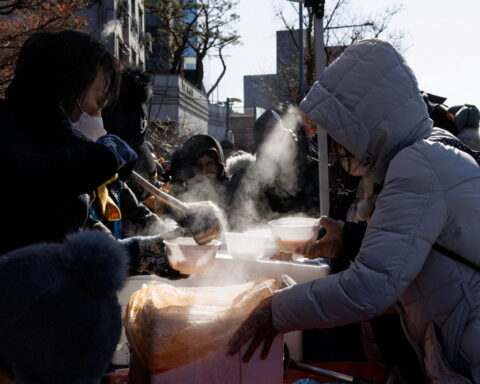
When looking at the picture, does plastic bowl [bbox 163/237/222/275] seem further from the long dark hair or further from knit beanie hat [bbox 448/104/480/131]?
knit beanie hat [bbox 448/104/480/131]

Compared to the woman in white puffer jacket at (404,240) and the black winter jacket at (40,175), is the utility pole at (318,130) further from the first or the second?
→ the black winter jacket at (40,175)

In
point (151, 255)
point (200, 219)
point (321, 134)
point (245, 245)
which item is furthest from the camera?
point (321, 134)

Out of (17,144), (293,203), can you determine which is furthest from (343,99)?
(293,203)

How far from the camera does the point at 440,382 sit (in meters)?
1.40

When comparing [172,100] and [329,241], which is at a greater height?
[172,100]

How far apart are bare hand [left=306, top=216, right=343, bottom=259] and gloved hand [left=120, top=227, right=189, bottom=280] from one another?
790 millimetres

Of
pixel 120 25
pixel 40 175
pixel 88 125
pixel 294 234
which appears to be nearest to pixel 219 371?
pixel 294 234

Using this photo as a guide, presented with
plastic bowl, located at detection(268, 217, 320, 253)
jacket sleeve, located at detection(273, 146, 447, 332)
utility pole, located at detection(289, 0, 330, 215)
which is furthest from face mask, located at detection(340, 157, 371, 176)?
utility pole, located at detection(289, 0, 330, 215)

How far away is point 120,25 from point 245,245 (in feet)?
75.0

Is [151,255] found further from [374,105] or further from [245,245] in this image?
[374,105]

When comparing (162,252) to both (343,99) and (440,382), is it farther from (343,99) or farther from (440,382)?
(440,382)

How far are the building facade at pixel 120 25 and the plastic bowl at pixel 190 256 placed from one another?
48.9 ft

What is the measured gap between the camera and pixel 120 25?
2188 centimetres

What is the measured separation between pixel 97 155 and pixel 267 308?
85 centimetres
